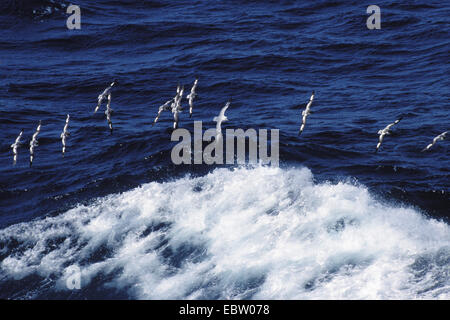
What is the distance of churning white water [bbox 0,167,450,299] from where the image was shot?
152ft

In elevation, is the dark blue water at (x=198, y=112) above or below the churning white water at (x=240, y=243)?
above

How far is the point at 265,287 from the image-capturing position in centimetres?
4641

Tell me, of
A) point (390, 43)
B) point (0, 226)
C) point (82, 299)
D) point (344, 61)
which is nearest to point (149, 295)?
point (82, 299)

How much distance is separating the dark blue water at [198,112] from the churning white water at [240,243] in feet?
0.57

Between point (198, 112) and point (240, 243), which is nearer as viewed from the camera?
point (240, 243)

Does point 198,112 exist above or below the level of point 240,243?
above

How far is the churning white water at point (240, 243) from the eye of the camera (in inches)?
1821

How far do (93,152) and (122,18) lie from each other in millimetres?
38693

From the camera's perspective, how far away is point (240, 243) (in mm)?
50281

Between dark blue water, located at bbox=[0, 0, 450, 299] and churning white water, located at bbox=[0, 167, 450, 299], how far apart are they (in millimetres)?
173

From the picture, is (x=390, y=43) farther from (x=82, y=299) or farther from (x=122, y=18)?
(x=82, y=299)

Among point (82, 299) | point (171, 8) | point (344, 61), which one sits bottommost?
point (82, 299)

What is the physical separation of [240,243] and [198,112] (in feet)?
74.3

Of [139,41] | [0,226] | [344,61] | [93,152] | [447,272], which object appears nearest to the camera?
[447,272]
